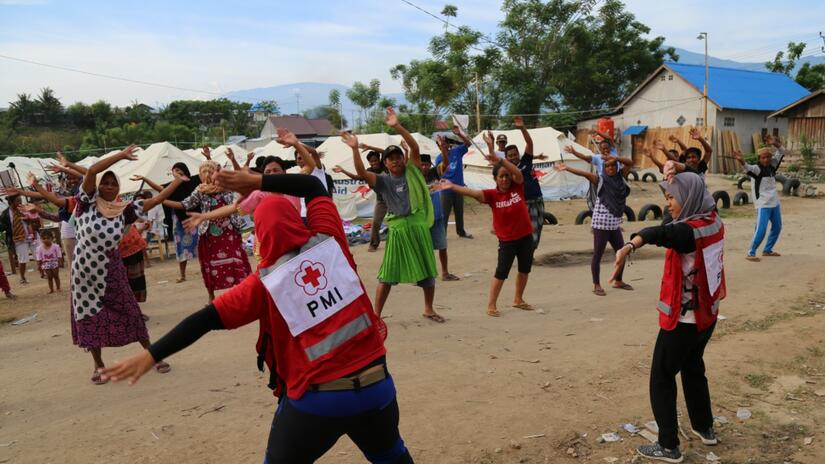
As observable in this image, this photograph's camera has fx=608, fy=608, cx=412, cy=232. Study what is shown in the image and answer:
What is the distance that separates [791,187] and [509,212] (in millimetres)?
15847

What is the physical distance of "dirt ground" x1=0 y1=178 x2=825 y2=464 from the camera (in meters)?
3.90

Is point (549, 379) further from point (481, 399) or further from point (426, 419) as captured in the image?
point (426, 419)

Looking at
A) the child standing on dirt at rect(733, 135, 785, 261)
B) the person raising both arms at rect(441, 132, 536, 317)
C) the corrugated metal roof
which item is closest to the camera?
the person raising both arms at rect(441, 132, 536, 317)

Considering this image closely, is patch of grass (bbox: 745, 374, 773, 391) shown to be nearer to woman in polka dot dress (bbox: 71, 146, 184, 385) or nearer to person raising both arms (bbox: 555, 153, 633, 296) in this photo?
person raising both arms (bbox: 555, 153, 633, 296)

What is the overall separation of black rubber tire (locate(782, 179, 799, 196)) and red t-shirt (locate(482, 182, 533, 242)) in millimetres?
15492

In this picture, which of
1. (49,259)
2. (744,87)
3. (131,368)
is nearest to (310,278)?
(131,368)

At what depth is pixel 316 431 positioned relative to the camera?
2.35 m

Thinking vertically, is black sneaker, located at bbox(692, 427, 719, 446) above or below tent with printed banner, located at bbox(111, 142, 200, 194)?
below

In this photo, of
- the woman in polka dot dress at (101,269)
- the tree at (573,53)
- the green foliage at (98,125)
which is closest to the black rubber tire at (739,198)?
the woman in polka dot dress at (101,269)

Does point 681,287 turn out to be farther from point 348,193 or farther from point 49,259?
point 348,193

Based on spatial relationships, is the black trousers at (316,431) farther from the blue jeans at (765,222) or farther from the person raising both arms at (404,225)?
the blue jeans at (765,222)

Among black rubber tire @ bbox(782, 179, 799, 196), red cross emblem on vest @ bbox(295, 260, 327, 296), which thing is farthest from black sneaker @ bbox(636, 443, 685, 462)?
black rubber tire @ bbox(782, 179, 799, 196)

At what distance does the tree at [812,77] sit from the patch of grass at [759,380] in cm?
4388

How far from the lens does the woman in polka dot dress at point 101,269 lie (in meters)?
5.08
